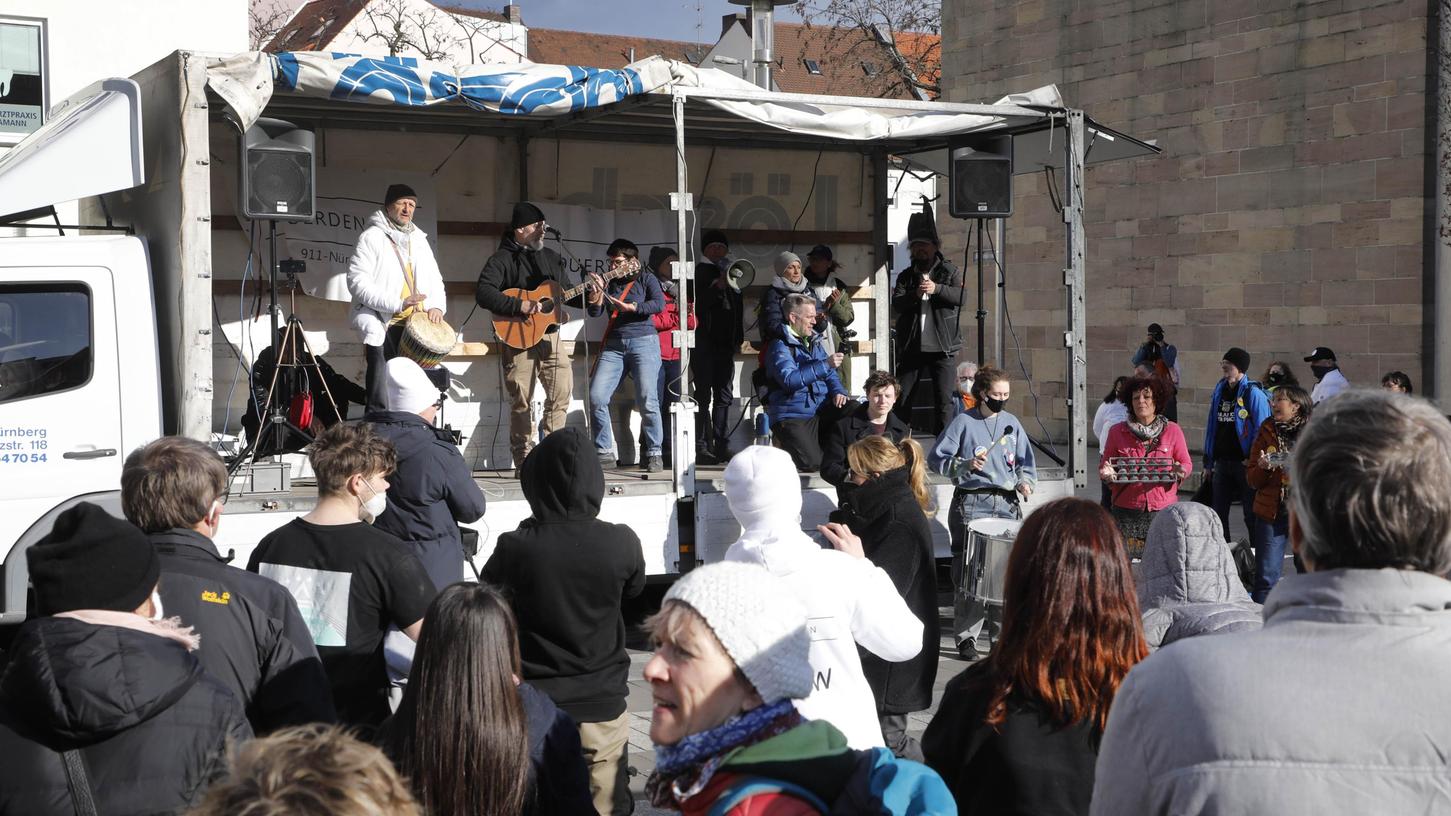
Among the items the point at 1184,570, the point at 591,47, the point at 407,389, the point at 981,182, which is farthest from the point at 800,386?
the point at 591,47

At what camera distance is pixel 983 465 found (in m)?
8.25

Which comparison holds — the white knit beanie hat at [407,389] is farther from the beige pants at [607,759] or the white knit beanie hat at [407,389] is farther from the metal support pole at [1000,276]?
the metal support pole at [1000,276]

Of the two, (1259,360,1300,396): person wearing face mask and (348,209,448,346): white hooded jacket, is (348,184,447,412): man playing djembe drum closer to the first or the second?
(348,209,448,346): white hooded jacket

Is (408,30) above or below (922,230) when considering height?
above

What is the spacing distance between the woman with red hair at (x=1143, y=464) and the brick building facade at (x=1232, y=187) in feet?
27.7

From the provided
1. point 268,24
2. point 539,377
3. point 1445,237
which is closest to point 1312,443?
point 539,377

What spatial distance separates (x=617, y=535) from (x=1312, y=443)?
9.01ft

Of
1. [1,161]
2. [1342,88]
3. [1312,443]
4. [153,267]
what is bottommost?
[1312,443]

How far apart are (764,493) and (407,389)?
2.40 m

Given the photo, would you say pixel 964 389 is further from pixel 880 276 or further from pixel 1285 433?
pixel 880 276

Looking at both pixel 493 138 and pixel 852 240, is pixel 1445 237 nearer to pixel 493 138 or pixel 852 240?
pixel 852 240

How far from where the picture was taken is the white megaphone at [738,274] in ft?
35.5

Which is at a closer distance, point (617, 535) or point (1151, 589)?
point (1151, 589)

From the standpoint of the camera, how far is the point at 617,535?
4402 millimetres
